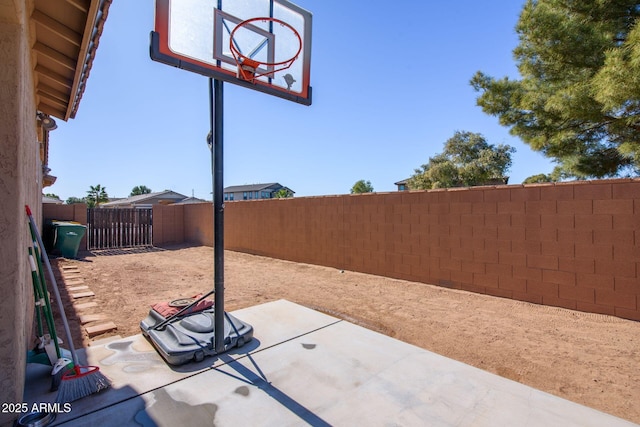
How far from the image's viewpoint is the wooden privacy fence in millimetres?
11289

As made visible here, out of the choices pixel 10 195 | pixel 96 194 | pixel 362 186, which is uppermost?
pixel 362 186

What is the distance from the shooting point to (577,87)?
5.95m

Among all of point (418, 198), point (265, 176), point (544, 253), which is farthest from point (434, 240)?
point (265, 176)

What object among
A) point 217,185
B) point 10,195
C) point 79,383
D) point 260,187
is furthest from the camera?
point 260,187

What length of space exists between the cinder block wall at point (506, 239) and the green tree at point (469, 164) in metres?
13.1

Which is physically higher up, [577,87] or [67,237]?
[577,87]

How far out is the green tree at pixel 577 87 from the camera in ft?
17.3

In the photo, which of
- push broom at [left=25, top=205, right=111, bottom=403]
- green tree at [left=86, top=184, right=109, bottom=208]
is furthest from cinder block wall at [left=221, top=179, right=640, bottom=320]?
green tree at [left=86, top=184, right=109, bottom=208]

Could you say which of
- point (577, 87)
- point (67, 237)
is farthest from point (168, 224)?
point (577, 87)

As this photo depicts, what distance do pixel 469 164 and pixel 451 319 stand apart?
16.8 metres

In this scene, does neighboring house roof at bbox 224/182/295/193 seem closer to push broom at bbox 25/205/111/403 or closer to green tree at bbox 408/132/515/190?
green tree at bbox 408/132/515/190

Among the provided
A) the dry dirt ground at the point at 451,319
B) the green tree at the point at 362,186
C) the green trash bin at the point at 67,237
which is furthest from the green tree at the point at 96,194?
the dry dirt ground at the point at 451,319

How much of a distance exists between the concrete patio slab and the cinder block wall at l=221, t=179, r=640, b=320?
2.84m

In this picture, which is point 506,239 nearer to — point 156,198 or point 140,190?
point 156,198
